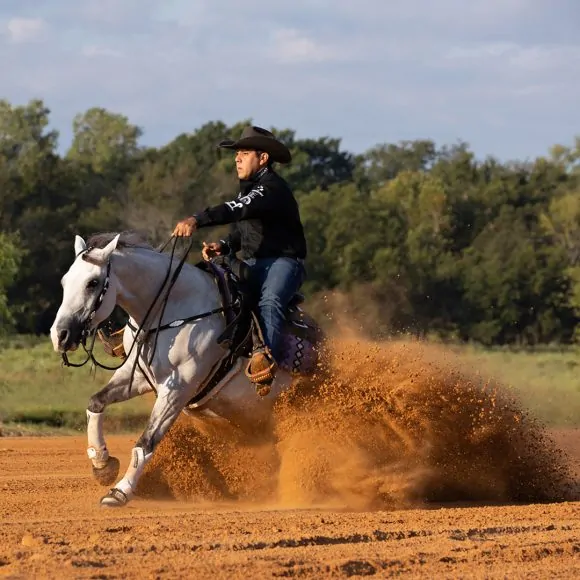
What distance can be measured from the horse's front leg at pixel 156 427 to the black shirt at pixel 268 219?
136 cm

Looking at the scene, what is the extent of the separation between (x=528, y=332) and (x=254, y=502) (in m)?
45.2

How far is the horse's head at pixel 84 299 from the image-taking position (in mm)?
9055

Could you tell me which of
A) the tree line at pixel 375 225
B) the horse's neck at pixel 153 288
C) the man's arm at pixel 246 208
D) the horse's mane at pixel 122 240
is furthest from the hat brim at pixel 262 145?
the tree line at pixel 375 225

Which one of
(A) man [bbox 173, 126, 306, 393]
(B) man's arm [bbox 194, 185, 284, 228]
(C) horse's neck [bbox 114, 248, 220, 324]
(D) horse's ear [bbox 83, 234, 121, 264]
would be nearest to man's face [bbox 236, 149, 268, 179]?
(A) man [bbox 173, 126, 306, 393]

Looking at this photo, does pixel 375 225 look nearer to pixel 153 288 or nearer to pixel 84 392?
pixel 84 392

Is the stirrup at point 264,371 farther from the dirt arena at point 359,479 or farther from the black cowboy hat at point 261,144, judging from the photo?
the black cowboy hat at point 261,144

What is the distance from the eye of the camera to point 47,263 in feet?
173

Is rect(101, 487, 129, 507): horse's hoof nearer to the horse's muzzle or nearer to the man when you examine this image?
the horse's muzzle

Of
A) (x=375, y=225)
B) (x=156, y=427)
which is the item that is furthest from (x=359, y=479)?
(x=375, y=225)

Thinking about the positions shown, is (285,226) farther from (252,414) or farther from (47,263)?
(47,263)

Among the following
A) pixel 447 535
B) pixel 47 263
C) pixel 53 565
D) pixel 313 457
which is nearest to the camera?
pixel 53 565

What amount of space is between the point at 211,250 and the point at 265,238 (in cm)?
49

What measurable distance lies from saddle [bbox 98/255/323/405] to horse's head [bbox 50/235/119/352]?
1.07 m

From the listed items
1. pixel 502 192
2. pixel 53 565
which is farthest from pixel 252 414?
pixel 502 192
